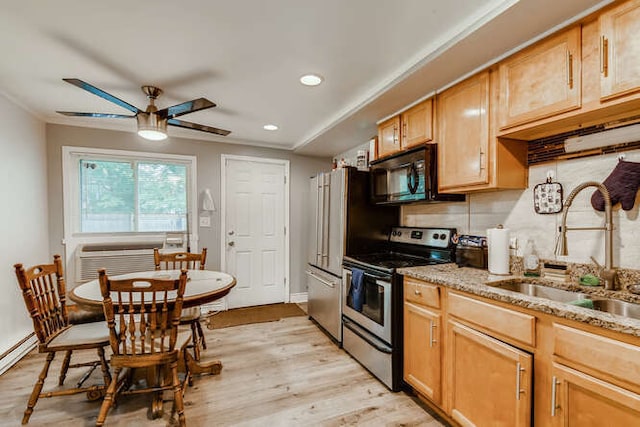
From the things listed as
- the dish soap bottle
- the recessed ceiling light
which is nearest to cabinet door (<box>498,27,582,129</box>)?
the dish soap bottle

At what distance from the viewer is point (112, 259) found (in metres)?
3.40

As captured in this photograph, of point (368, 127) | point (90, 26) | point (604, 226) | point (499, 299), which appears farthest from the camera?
point (368, 127)

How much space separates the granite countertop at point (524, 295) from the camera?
109cm

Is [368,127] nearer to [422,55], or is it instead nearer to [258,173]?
[422,55]

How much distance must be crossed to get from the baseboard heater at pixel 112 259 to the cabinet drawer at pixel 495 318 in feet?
10.9

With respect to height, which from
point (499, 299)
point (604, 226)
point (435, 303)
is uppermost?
point (604, 226)

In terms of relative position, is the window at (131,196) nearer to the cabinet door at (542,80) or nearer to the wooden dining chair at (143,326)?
the wooden dining chair at (143,326)

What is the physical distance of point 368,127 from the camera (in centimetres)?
322

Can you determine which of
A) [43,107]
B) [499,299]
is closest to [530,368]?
[499,299]

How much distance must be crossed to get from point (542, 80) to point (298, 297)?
12.8ft

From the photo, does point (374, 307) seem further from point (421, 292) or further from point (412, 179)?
point (412, 179)

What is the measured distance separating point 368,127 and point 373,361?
227cm

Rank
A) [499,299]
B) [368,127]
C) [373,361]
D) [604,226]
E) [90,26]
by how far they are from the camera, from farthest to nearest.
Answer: [368,127], [373,361], [90,26], [604,226], [499,299]

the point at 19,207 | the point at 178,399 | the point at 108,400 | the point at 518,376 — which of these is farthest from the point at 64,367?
the point at 518,376
